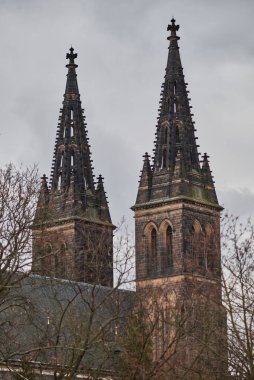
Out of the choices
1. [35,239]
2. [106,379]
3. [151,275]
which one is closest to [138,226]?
[151,275]

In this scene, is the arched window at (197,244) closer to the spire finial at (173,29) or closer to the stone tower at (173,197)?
the stone tower at (173,197)

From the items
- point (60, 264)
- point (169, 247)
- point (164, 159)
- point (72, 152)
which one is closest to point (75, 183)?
point (72, 152)

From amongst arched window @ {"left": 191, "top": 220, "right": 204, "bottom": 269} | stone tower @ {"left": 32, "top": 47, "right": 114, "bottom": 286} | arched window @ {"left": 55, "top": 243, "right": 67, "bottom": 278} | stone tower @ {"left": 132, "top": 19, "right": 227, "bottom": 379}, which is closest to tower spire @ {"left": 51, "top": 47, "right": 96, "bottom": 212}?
stone tower @ {"left": 32, "top": 47, "right": 114, "bottom": 286}

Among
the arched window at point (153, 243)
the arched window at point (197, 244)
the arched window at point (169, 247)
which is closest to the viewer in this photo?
the arched window at point (197, 244)

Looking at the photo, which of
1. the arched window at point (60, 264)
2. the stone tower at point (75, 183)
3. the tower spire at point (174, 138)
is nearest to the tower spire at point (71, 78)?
the stone tower at point (75, 183)

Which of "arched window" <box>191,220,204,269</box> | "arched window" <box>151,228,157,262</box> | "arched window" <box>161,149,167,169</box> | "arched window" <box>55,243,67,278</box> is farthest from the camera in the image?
"arched window" <box>161,149,167,169</box>

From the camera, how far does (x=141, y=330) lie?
145 feet

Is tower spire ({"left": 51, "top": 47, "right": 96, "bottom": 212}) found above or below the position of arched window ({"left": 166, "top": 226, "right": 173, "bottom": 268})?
above

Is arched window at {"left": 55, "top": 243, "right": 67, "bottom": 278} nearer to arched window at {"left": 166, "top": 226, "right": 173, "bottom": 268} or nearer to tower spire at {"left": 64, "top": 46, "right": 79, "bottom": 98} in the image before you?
arched window at {"left": 166, "top": 226, "right": 173, "bottom": 268}

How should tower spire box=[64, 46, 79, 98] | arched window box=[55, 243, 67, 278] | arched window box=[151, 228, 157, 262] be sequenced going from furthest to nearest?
tower spire box=[64, 46, 79, 98], arched window box=[151, 228, 157, 262], arched window box=[55, 243, 67, 278]

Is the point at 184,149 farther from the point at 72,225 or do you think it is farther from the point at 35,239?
the point at 35,239

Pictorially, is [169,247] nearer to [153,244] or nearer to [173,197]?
[153,244]

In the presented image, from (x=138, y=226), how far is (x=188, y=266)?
18.1 ft

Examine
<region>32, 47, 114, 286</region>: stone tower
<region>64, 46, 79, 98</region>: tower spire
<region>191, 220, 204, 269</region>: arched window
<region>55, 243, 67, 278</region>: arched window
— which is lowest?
<region>55, 243, 67, 278</region>: arched window
